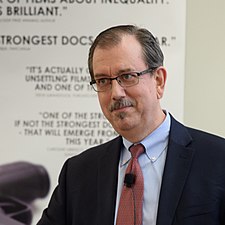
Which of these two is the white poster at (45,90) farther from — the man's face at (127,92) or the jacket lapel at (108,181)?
the man's face at (127,92)

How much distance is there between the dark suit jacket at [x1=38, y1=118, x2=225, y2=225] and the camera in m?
1.30

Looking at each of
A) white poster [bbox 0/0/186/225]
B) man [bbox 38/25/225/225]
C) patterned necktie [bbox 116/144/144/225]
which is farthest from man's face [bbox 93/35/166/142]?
white poster [bbox 0/0/186/225]

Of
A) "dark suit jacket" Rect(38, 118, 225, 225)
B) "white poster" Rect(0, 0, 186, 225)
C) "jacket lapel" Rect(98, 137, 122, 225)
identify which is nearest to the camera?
"dark suit jacket" Rect(38, 118, 225, 225)

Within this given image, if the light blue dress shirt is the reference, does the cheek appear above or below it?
above

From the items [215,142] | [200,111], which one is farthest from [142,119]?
[200,111]

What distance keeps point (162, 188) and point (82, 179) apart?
0.31 meters

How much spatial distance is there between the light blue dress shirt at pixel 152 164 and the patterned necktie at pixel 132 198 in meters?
0.02

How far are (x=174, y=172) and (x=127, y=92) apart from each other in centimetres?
27

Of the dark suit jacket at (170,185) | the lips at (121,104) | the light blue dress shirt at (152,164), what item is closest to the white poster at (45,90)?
the dark suit jacket at (170,185)

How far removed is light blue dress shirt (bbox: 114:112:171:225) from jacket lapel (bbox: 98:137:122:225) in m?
0.02

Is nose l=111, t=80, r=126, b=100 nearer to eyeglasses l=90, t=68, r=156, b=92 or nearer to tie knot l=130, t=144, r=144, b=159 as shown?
eyeglasses l=90, t=68, r=156, b=92

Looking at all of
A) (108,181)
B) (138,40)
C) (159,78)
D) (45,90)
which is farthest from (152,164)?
(45,90)

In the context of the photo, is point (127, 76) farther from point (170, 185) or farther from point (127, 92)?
point (170, 185)

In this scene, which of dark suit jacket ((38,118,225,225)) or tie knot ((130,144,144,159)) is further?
tie knot ((130,144,144,159))
